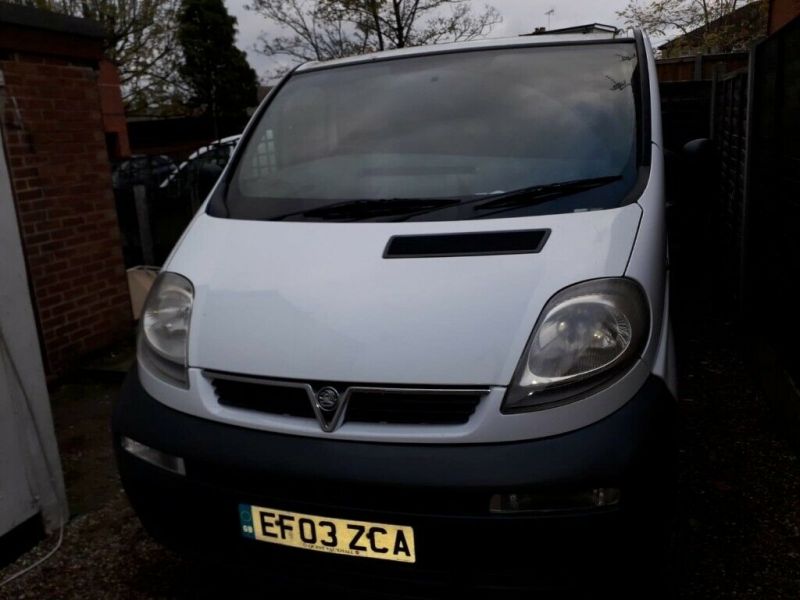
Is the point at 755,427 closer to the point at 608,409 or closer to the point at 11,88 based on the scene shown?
the point at 608,409

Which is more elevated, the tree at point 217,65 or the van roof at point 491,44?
the tree at point 217,65

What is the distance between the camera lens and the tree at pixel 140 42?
1812cm

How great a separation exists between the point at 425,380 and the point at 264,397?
0.48 metres

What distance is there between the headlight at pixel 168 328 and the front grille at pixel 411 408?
1.82ft

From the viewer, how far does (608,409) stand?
185 cm

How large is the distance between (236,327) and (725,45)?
59.0 feet

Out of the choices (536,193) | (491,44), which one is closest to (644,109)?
(536,193)

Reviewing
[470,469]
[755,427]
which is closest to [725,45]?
[755,427]

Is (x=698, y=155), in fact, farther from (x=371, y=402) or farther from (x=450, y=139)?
(x=371, y=402)

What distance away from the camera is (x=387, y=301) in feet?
6.59

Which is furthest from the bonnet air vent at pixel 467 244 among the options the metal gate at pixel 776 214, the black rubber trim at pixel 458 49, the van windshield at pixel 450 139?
the metal gate at pixel 776 214

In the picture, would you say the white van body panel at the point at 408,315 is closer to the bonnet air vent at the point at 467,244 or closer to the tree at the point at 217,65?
the bonnet air vent at the point at 467,244

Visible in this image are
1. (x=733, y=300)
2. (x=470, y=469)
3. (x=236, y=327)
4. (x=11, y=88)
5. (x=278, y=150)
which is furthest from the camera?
(x=733, y=300)

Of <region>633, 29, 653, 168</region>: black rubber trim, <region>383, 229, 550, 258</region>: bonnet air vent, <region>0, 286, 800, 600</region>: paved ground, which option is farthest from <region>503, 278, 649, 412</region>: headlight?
<region>0, 286, 800, 600</region>: paved ground
